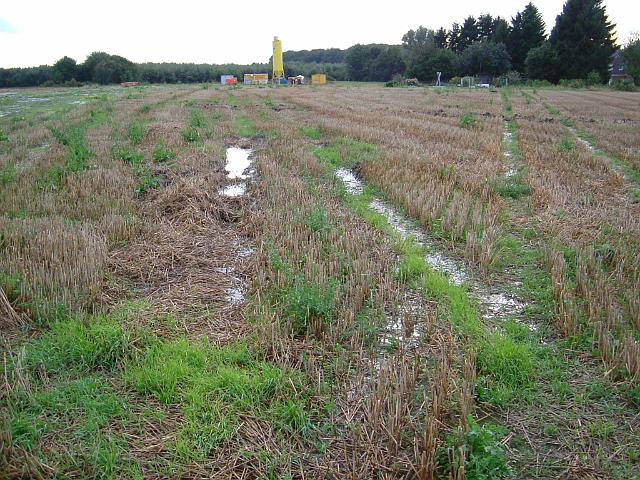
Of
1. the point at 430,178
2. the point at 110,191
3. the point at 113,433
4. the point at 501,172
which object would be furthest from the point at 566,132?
the point at 113,433

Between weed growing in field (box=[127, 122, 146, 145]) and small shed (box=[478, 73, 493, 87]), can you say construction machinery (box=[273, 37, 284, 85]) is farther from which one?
weed growing in field (box=[127, 122, 146, 145])

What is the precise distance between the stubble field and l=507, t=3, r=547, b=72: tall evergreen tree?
6776cm

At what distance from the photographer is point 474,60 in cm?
6706

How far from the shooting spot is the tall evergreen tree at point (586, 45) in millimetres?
57875

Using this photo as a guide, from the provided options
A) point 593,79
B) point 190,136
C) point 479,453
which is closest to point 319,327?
point 479,453

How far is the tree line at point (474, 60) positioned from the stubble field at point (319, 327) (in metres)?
57.1

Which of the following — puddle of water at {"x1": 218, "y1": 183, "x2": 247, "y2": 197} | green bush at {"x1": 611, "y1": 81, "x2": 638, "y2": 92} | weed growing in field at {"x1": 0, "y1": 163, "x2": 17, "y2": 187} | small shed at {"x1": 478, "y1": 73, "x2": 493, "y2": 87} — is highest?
small shed at {"x1": 478, "y1": 73, "x2": 493, "y2": 87}

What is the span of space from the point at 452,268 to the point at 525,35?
74397mm

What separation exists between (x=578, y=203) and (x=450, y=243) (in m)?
3.19

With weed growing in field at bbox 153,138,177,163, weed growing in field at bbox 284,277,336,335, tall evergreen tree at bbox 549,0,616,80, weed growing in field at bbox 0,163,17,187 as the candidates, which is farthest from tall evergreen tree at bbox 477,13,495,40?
weed growing in field at bbox 284,277,336,335

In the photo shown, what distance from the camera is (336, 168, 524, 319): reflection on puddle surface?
5004mm

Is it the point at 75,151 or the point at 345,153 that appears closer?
the point at 75,151

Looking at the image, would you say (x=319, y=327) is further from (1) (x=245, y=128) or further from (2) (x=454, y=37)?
(2) (x=454, y=37)

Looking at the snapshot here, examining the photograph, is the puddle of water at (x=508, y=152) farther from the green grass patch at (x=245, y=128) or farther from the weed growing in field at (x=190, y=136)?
the weed growing in field at (x=190, y=136)
